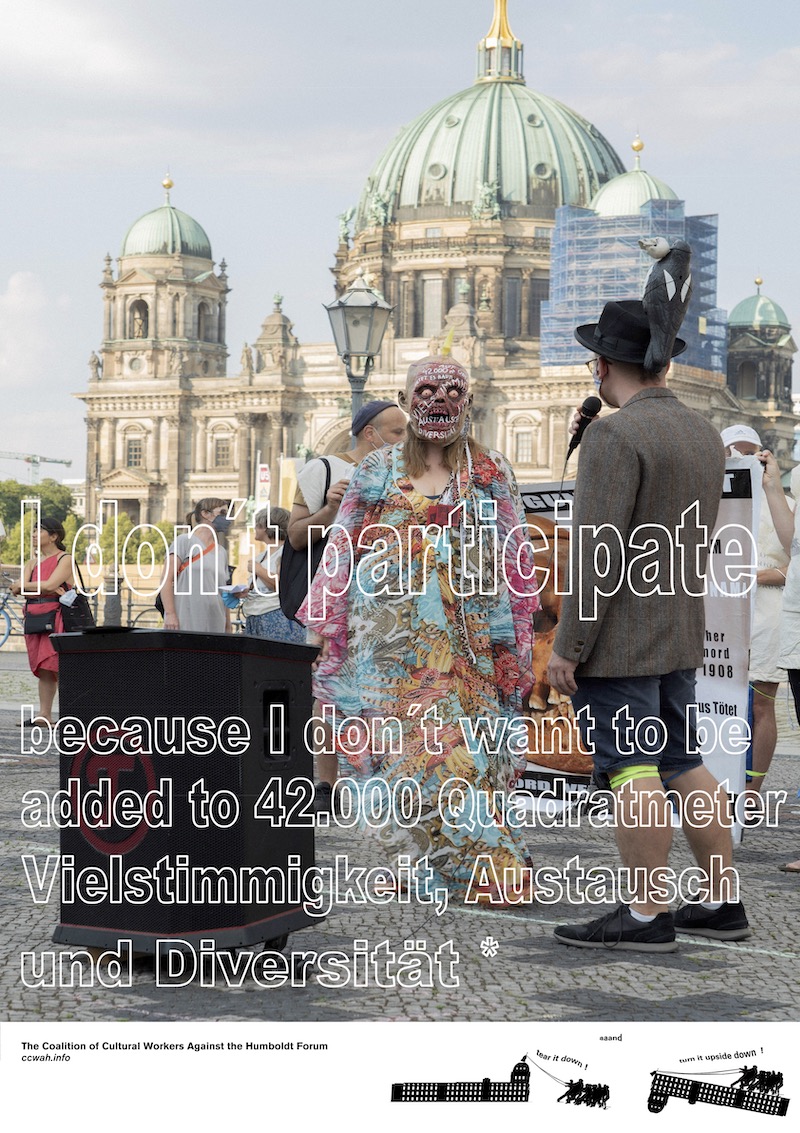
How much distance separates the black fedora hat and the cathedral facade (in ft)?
262

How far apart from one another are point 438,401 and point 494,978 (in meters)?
1.81

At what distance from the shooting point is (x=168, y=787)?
425 centimetres

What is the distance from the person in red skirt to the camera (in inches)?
429

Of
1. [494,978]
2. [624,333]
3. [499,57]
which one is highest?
[499,57]

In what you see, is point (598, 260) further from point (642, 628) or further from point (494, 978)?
Answer: point (494, 978)

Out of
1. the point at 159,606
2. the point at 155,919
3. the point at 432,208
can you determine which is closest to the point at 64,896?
the point at 155,919

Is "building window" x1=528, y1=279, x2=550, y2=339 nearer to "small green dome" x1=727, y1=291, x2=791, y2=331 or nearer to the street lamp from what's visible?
"small green dome" x1=727, y1=291, x2=791, y2=331

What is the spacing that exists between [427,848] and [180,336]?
303 ft

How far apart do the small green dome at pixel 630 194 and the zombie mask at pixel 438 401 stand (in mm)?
76945

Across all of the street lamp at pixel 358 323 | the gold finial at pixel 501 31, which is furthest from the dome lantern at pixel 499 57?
the street lamp at pixel 358 323

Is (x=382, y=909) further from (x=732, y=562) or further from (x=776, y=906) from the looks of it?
(x=732, y=562)

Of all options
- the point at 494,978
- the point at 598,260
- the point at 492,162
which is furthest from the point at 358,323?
the point at 492,162

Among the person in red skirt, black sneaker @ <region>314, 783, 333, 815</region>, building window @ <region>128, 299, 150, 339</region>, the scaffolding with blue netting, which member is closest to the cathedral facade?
building window @ <region>128, 299, 150, 339</region>

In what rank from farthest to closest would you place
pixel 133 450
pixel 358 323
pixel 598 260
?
pixel 133 450 < pixel 598 260 < pixel 358 323
